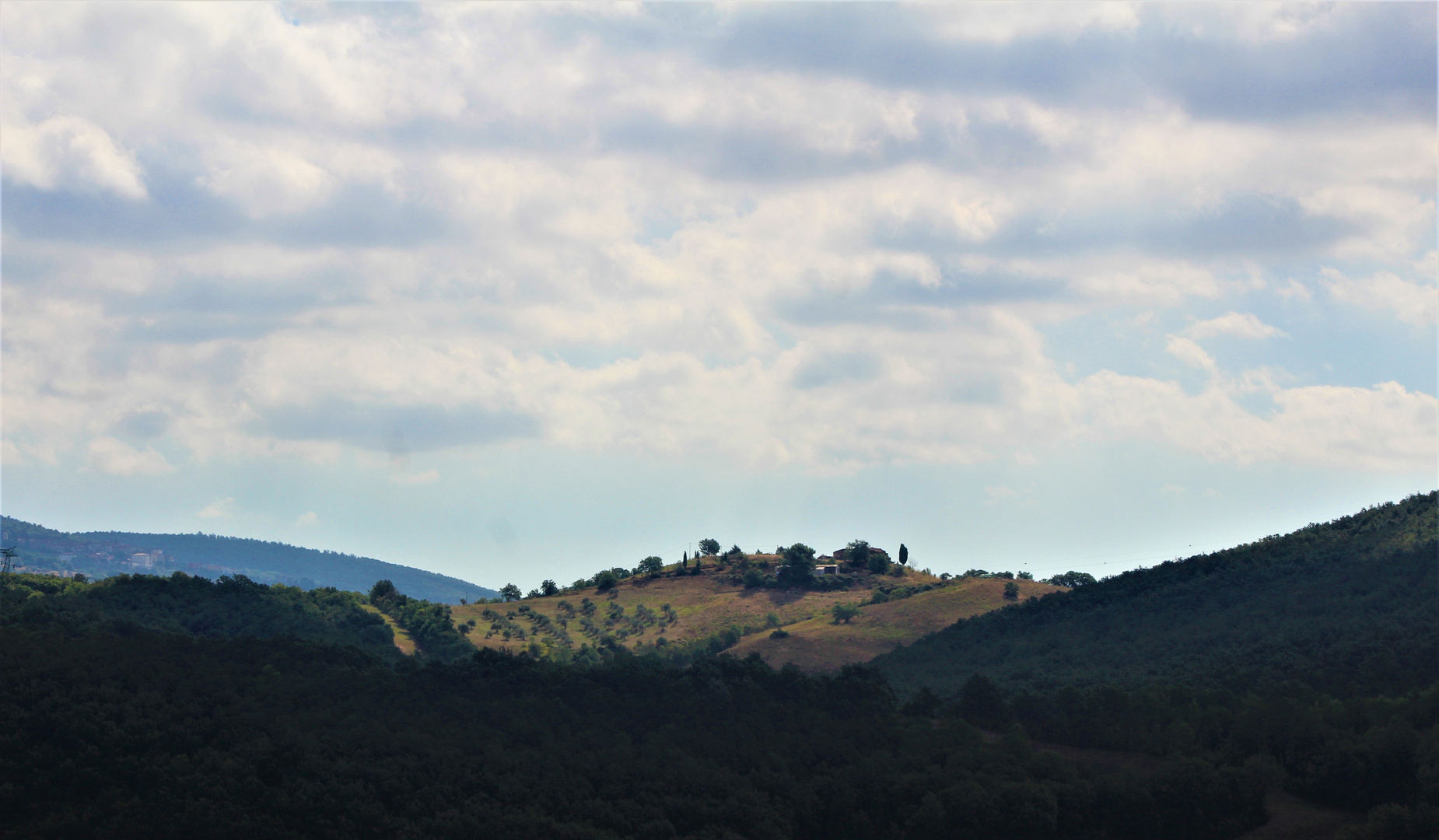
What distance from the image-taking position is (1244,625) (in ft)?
354

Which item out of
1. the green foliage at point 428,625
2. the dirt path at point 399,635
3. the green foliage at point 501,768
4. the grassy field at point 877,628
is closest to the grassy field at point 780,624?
the grassy field at point 877,628

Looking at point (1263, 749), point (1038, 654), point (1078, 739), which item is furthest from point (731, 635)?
point (1263, 749)

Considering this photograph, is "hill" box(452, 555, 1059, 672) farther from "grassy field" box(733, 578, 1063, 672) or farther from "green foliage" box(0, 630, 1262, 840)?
"green foliage" box(0, 630, 1262, 840)

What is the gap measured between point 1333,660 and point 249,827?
3090 inches

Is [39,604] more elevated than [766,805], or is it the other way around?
[39,604]

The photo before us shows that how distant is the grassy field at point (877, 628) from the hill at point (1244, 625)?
342 inches

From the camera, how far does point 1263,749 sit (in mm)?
73875

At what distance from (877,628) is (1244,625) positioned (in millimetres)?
62656

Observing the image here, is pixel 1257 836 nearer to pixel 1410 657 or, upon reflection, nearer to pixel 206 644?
pixel 1410 657

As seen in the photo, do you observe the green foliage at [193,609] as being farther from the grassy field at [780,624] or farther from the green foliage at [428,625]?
the grassy field at [780,624]

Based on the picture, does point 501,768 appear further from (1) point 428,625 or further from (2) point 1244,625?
(1) point 428,625

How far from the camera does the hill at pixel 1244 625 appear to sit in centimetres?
9303

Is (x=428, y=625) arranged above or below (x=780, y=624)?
below

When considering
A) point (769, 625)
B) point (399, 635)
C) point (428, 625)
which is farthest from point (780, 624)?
point (399, 635)
